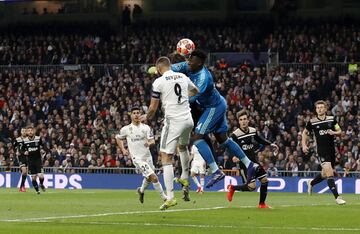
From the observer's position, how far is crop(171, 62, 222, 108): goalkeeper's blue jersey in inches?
735

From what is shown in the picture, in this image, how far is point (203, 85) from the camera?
1880 cm

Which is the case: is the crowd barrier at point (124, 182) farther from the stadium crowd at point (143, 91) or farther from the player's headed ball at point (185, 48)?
the player's headed ball at point (185, 48)

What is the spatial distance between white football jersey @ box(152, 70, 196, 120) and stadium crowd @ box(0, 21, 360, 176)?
762 inches

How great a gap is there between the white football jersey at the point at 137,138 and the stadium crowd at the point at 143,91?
11675mm

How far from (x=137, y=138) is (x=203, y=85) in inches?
287

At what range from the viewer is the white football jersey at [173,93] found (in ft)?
57.3

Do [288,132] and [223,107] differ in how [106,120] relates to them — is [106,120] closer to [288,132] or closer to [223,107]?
[288,132]

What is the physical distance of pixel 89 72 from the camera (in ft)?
163

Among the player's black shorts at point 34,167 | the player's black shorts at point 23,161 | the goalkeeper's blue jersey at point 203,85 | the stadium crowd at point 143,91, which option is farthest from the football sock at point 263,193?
the player's black shorts at point 23,161

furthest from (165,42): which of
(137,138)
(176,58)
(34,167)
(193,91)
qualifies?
(193,91)

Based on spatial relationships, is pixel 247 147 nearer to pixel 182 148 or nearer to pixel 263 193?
pixel 263 193

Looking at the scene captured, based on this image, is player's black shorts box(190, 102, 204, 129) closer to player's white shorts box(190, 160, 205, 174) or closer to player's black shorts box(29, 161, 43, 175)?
player's white shorts box(190, 160, 205, 174)

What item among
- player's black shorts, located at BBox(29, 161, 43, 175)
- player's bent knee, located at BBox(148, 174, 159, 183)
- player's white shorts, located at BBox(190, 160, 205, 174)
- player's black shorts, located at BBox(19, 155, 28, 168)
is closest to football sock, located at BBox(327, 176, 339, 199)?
player's bent knee, located at BBox(148, 174, 159, 183)

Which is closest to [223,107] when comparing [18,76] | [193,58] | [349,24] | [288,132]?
[193,58]
